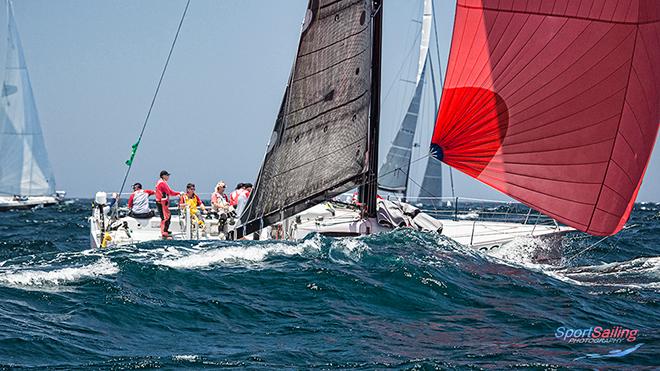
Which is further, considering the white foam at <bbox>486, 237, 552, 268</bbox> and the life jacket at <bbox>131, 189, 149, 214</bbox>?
the life jacket at <bbox>131, 189, 149, 214</bbox>

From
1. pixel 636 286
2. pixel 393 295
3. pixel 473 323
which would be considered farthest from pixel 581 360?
pixel 636 286

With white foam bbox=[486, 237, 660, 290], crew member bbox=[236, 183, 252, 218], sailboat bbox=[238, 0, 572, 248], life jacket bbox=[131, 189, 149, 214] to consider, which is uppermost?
sailboat bbox=[238, 0, 572, 248]

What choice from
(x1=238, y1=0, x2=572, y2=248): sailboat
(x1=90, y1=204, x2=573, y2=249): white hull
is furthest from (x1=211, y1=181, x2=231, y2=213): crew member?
(x1=238, y1=0, x2=572, y2=248): sailboat

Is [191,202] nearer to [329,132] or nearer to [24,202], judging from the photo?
[329,132]

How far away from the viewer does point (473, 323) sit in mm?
6742

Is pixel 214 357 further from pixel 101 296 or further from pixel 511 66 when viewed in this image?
pixel 511 66

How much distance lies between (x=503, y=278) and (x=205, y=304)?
3754 millimetres

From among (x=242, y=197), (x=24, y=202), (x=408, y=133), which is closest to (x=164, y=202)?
(x=242, y=197)

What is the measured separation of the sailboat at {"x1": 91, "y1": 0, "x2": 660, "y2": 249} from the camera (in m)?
10.1

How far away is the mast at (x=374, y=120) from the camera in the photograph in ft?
37.0

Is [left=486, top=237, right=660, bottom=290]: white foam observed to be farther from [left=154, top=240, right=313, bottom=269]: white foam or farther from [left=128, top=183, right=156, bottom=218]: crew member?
[left=128, top=183, right=156, bottom=218]: crew member

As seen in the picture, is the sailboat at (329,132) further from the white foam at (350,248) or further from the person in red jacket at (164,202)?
the person in red jacket at (164,202)

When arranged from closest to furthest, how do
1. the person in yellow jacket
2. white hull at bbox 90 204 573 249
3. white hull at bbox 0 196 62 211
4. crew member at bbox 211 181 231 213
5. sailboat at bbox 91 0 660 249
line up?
sailboat at bbox 91 0 660 249 < white hull at bbox 90 204 573 249 < the person in yellow jacket < crew member at bbox 211 181 231 213 < white hull at bbox 0 196 62 211

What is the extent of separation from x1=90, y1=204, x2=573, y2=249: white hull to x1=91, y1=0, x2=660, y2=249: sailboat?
47 centimetres
